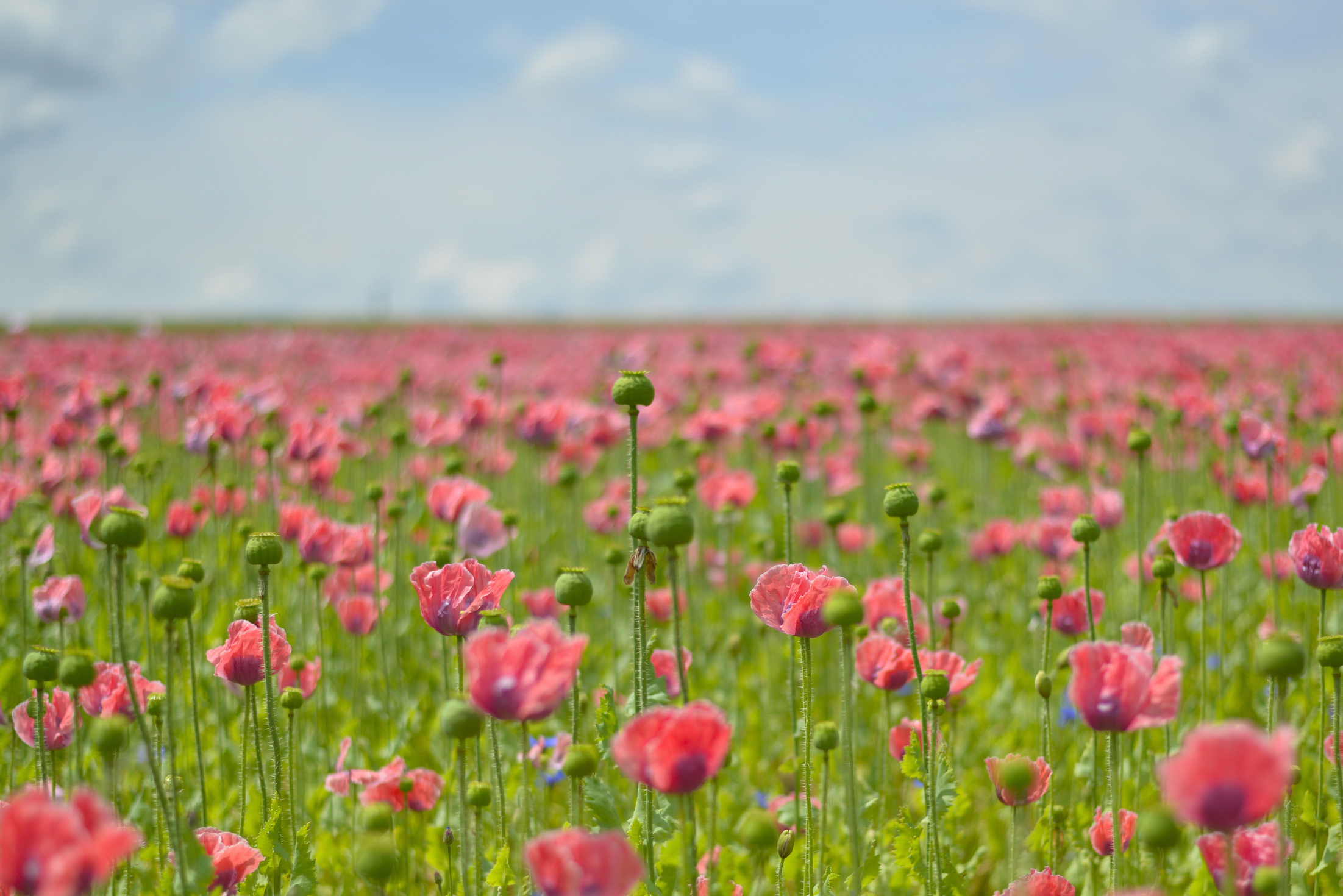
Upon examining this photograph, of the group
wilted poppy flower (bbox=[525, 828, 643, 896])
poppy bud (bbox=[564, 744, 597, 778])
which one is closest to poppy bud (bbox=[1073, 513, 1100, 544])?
poppy bud (bbox=[564, 744, 597, 778])

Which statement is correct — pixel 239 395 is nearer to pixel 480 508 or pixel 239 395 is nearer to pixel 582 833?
pixel 480 508

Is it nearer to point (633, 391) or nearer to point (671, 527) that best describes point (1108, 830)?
point (671, 527)

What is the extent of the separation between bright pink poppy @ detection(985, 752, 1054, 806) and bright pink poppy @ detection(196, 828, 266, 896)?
1251 millimetres

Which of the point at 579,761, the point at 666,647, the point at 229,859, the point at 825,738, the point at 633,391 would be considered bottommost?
the point at 666,647

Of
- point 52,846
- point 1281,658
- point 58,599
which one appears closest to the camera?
point 52,846

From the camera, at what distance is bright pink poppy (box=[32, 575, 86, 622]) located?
2545 millimetres

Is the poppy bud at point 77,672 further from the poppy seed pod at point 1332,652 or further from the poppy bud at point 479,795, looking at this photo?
the poppy seed pod at point 1332,652

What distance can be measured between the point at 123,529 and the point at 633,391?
2.77 feet

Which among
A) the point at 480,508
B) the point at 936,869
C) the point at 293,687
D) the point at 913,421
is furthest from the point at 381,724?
the point at 913,421

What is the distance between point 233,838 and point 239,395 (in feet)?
9.61

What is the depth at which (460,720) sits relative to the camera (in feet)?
4.53

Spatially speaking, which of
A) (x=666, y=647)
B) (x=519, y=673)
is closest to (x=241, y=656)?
(x=519, y=673)

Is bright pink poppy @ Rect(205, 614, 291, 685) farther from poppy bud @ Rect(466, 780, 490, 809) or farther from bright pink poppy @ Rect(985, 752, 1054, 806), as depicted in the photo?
bright pink poppy @ Rect(985, 752, 1054, 806)

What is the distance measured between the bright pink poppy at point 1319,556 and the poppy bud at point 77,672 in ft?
6.85
